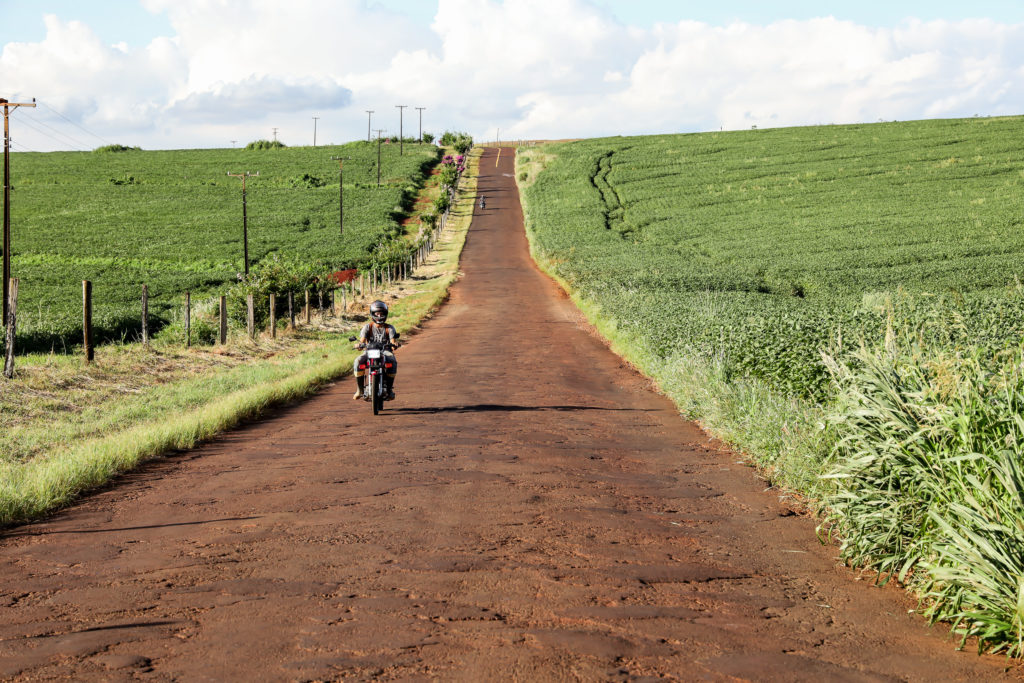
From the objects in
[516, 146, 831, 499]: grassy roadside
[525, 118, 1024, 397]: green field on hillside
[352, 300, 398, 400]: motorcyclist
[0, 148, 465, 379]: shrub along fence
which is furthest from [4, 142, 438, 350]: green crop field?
[516, 146, 831, 499]: grassy roadside

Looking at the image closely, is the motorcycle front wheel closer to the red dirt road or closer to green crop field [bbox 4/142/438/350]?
the red dirt road

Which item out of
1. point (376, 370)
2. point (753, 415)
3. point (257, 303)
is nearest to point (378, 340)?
point (376, 370)

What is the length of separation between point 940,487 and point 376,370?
30.5ft

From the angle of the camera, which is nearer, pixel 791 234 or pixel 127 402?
pixel 127 402

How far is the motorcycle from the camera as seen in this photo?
1384 centimetres

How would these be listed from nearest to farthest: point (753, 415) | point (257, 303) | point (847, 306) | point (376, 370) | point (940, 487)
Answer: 1. point (940, 487)
2. point (753, 415)
3. point (376, 370)
4. point (847, 306)
5. point (257, 303)

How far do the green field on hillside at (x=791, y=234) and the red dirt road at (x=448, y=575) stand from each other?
4.01 m

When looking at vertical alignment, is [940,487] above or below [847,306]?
above

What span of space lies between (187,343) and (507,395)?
478 inches

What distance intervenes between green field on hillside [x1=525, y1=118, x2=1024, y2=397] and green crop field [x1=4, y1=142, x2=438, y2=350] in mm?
16388

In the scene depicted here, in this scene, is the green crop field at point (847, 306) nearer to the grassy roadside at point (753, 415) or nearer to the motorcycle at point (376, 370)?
the grassy roadside at point (753, 415)

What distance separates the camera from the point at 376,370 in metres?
14.0

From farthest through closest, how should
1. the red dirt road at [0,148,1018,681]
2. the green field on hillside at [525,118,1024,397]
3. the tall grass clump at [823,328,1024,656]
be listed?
the green field on hillside at [525,118,1024,397]
the tall grass clump at [823,328,1024,656]
the red dirt road at [0,148,1018,681]

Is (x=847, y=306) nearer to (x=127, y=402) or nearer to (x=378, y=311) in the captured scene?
(x=378, y=311)
